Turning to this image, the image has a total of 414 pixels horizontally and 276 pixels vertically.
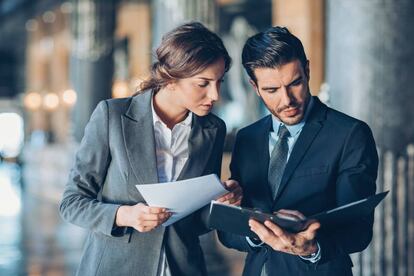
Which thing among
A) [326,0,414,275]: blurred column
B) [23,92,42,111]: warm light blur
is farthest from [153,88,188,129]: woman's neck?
[23,92,42,111]: warm light blur

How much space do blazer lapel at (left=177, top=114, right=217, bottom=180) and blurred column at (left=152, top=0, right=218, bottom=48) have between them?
215 inches

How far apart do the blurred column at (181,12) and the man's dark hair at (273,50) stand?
18.4 feet

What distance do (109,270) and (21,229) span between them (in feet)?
33.2

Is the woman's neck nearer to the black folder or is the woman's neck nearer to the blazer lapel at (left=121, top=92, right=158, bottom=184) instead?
the blazer lapel at (left=121, top=92, right=158, bottom=184)

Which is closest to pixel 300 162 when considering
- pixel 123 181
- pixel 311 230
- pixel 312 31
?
pixel 311 230

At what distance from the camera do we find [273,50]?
2414 mm

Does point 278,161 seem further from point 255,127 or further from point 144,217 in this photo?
point 144,217

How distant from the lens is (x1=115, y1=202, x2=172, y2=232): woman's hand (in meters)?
2.41

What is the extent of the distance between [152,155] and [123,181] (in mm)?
133

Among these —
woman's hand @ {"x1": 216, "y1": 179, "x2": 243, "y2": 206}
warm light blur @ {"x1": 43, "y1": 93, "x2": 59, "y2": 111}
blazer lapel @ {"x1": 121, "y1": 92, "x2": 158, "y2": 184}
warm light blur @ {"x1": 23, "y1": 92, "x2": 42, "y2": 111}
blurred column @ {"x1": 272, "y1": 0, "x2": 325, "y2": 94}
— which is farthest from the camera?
warm light blur @ {"x1": 23, "y1": 92, "x2": 42, "y2": 111}

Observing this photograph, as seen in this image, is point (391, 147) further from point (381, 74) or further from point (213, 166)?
point (213, 166)

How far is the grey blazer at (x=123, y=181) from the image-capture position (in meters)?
2.59

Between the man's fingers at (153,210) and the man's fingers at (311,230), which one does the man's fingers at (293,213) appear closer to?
the man's fingers at (311,230)

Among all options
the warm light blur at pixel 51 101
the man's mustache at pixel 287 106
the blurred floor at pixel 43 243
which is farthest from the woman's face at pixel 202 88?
the warm light blur at pixel 51 101
